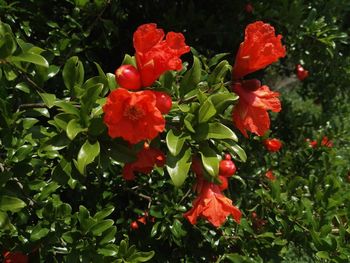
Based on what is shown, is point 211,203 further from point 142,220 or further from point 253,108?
point 142,220

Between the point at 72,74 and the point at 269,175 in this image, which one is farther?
the point at 269,175

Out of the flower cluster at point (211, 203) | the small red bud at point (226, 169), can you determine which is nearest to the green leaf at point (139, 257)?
the flower cluster at point (211, 203)

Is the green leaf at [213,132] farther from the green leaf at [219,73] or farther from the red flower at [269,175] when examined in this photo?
the red flower at [269,175]

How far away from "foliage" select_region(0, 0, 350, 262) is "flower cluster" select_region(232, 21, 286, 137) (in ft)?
0.14

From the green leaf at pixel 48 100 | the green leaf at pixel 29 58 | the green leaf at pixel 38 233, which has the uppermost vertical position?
the green leaf at pixel 29 58

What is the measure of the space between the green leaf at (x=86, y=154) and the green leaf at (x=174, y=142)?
0.15 metres

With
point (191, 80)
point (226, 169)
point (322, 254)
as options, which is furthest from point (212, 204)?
point (322, 254)

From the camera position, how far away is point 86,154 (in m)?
0.96

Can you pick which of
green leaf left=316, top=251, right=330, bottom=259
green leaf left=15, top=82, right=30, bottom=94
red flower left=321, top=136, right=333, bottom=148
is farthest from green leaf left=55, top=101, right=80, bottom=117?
red flower left=321, top=136, right=333, bottom=148

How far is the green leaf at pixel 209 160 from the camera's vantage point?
0.98 metres

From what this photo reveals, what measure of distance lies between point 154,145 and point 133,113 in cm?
16

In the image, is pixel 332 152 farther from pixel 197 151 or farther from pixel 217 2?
pixel 197 151

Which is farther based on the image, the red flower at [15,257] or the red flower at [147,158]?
the red flower at [15,257]

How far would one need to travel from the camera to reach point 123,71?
947 millimetres
